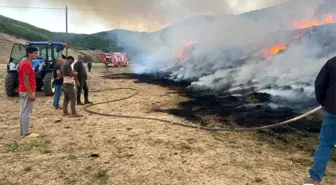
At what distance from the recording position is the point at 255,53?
24188mm

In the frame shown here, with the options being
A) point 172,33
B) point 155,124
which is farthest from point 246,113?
point 172,33

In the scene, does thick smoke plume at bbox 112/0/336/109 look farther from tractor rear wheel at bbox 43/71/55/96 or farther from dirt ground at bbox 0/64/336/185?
tractor rear wheel at bbox 43/71/55/96

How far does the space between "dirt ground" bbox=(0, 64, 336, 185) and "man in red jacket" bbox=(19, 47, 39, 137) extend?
0.43m

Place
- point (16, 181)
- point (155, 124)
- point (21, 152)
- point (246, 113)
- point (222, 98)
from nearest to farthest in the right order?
1. point (16, 181)
2. point (21, 152)
3. point (155, 124)
4. point (246, 113)
5. point (222, 98)

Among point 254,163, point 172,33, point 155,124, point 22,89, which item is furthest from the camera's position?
point 172,33

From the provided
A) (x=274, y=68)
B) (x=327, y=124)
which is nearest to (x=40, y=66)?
(x=327, y=124)

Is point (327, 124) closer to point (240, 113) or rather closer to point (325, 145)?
point (325, 145)

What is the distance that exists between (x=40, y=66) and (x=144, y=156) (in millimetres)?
9950

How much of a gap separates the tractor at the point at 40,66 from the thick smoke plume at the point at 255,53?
8.47 metres

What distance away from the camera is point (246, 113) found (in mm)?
9555

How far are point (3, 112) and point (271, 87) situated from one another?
39.3 feet

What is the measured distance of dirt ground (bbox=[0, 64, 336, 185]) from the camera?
470 cm

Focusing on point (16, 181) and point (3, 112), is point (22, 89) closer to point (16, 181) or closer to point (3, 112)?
point (16, 181)

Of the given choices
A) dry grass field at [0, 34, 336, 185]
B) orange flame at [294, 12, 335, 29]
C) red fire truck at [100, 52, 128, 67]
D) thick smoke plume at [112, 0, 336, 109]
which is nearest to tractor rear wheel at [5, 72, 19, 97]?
dry grass field at [0, 34, 336, 185]
